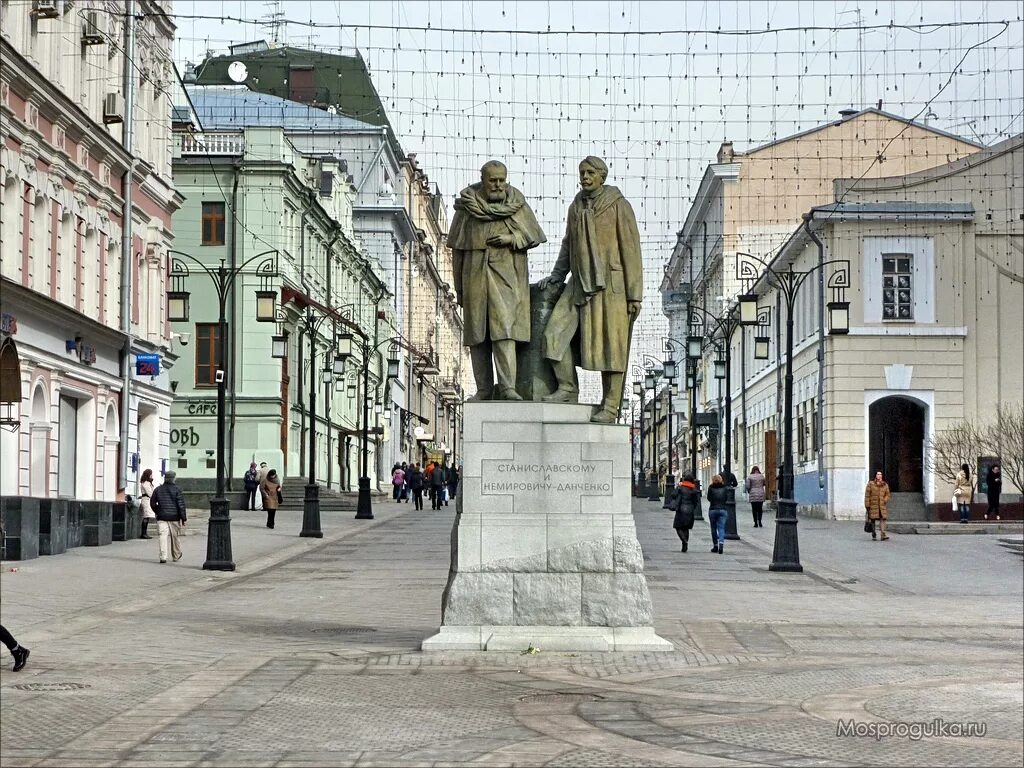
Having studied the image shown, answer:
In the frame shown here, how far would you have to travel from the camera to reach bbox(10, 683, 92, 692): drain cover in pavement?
12242mm

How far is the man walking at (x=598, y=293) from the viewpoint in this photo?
→ 594 inches

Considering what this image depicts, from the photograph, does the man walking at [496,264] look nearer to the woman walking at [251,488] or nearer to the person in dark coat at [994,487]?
the person in dark coat at [994,487]

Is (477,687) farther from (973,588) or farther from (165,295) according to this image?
(165,295)

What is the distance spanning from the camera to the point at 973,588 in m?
25.2

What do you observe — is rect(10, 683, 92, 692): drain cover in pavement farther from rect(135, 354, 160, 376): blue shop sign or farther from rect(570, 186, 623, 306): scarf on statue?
rect(135, 354, 160, 376): blue shop sign

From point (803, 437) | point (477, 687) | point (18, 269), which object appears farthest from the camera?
point (803, 437)

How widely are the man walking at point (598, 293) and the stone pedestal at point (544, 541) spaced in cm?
44

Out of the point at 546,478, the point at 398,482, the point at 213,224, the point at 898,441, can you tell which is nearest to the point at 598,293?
the point at 546,478

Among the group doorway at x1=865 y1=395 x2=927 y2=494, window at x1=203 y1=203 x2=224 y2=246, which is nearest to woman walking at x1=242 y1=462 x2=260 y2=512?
window at x1=203 y1=203 x2=224 y2=246

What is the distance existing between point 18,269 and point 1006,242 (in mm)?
31885

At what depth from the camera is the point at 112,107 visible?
36.6 m

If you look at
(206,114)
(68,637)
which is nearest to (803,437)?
(206,114)

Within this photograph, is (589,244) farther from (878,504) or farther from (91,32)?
(878,504)

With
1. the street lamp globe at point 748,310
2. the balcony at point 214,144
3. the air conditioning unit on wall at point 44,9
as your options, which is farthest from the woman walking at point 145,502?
the balcony at point 214,144
